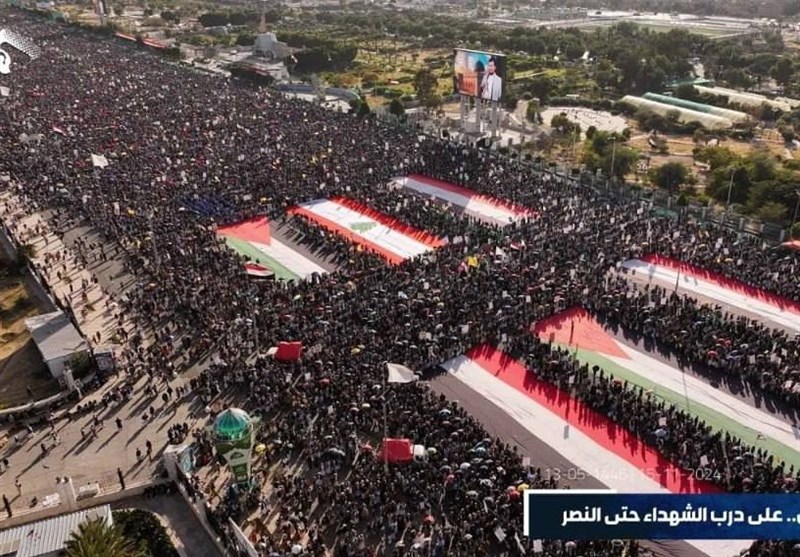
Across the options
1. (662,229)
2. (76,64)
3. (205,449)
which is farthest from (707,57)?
(205,449)

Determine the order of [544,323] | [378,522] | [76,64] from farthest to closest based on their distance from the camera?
[76,64], [544,323], [378,522]

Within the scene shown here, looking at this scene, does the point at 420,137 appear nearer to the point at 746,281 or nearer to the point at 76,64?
the point at 746,281

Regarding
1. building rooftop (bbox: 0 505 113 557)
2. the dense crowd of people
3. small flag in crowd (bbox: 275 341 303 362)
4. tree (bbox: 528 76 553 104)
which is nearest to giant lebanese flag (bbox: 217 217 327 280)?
the dense crowd of people

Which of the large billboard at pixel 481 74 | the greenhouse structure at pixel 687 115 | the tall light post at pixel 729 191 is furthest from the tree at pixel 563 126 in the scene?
the tall light post at pixel 729 191

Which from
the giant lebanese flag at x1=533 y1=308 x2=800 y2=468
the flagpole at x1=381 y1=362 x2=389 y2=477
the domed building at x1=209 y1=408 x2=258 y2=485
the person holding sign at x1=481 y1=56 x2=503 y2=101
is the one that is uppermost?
the person holding sign at x1=481 y1=56 x2=503 y2=101

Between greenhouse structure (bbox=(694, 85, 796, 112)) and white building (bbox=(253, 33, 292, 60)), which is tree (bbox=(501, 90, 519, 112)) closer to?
greenhouse structure (bbox=(694, 85, 796, 112))
